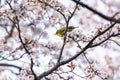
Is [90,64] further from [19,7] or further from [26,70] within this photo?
[19,7]

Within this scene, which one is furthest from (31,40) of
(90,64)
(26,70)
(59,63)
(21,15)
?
(59,63)

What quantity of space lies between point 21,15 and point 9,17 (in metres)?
0.26

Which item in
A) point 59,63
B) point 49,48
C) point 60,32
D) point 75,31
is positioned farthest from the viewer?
point 49,48

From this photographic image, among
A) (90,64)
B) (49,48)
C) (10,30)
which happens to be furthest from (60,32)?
(10,30)

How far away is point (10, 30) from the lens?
934 cm

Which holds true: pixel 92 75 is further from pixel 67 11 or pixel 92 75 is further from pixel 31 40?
pixel 31 40

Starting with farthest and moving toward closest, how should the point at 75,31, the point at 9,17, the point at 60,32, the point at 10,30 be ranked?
the point at 10,30
the point at 9,17
the point at 75,31
the point at 60,32

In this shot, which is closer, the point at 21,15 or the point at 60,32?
the point at 60,32

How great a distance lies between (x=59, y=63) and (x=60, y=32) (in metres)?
0.69

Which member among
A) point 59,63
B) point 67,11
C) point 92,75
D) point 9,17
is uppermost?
point 9,17

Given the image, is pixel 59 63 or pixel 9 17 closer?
pixel 59 63

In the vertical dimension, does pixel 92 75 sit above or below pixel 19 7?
below

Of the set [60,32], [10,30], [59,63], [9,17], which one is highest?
[10,30]

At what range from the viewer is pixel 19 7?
232 inches
